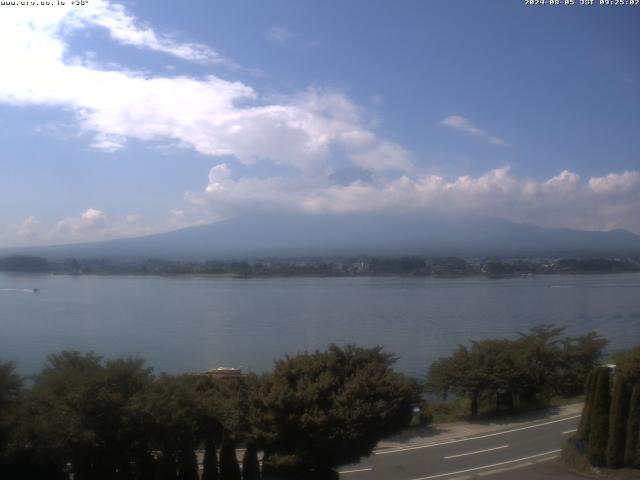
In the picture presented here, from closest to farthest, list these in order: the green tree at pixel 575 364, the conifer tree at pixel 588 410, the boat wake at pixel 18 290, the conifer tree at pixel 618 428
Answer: the conifer tree at pixel 618 428 < the conifer tree at pixel 588 410 < the green tree at pixel 575 364 < the boat wake at pixel 18 290

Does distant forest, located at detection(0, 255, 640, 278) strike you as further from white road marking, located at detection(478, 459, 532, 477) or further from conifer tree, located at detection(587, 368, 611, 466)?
conifer tree, located at detection(587, 368, 611, 466)

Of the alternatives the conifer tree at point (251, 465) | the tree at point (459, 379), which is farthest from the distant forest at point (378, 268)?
the conifer tree at point (251, 465)

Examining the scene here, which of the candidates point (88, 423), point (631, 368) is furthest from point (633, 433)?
point (88, 423)

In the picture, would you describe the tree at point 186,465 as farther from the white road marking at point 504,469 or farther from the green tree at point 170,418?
the white road marking at point 504,469

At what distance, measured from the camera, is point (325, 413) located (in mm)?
6477

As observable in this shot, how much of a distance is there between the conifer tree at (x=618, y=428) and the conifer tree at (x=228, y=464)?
14.0 ft

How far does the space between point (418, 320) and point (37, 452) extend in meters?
24.5

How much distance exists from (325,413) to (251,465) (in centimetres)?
103

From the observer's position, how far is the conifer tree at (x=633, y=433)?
7.16 metres

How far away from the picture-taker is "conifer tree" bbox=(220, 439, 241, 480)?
659 cm

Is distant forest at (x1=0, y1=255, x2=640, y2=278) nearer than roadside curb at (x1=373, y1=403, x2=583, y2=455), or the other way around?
roadside curb at (x1=373, y1=403, x2=583, y2=455)

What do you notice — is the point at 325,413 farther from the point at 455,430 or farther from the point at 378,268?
the point at 378,268

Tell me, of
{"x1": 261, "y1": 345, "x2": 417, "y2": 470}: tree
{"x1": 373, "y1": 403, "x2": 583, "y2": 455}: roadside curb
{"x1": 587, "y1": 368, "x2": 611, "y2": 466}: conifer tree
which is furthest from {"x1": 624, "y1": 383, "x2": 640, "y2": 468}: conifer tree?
{"x1": 373, "y1": 403, "x2": 583, "y2": 455}: roadside curb

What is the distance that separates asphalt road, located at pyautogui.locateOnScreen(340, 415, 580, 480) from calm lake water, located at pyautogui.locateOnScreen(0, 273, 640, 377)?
8364 mm
